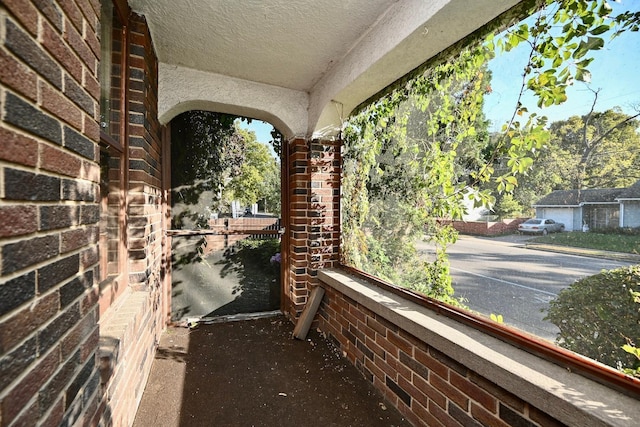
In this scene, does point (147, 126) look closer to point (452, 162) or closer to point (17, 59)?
point (17, 59)

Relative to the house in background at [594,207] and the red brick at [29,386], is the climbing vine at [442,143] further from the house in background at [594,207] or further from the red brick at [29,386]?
the red brick at [29,386]

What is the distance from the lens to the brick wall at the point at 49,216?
24.2 inches

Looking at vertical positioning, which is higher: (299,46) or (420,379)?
(299,46)

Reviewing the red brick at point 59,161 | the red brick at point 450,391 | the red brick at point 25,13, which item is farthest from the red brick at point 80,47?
the red brick at point 450,391

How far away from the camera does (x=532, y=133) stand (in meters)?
1.43

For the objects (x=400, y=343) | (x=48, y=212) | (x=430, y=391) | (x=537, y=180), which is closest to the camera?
(x=48, y=212)

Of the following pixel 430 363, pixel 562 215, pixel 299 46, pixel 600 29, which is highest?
pixel 299 46

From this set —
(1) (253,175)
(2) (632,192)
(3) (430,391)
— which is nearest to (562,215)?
(2) (632,192)

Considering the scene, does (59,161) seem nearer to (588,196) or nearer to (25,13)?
(25,13)

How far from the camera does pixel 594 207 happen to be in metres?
1.22

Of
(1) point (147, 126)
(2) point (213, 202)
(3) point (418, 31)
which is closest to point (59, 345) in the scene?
(1) point (147, 126)

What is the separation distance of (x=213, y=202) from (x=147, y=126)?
3.92 ft

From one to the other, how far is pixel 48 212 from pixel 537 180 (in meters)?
1.89

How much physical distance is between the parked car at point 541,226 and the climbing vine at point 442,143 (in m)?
0.20
